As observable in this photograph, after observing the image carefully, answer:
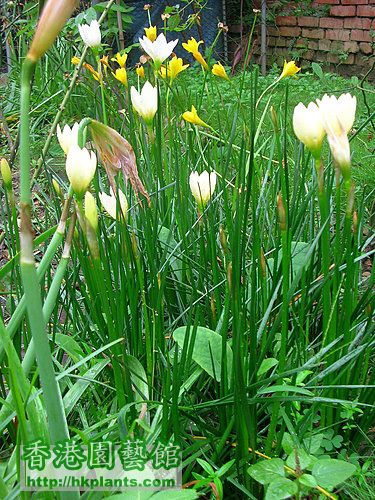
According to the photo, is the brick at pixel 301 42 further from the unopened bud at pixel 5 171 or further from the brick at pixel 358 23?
the unopened bud at pixel 5 171

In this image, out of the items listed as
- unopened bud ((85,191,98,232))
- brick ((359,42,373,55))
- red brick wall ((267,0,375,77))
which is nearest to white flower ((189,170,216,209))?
unopened bud ((85,191,98,232))

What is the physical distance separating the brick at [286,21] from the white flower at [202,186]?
17.3ft

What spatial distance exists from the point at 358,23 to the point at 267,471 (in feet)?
17.2

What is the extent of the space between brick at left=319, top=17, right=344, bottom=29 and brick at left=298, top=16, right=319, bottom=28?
0.05 meters

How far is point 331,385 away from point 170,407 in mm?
228

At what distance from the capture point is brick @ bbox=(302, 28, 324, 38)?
5.68 meters

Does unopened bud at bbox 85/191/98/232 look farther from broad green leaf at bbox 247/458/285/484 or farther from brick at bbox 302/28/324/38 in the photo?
brick at bbox 302/28/324/38

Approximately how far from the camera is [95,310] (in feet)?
3.48

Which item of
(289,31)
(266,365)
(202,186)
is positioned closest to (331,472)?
(266,365)

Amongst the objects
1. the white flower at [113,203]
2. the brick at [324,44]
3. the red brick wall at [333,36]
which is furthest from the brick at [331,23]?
Answer: the white flower at [113,203]

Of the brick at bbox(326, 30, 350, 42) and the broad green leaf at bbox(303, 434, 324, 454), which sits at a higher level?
the brick at bbox(326, 30, 350, 42)

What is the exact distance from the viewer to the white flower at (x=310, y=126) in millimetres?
788

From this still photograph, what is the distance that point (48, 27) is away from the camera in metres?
0.52

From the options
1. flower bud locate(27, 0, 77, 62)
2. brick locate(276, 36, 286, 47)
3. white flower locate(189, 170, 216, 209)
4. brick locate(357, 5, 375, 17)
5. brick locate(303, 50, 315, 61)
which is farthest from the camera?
brick locate(276, 36, 286, 47)
